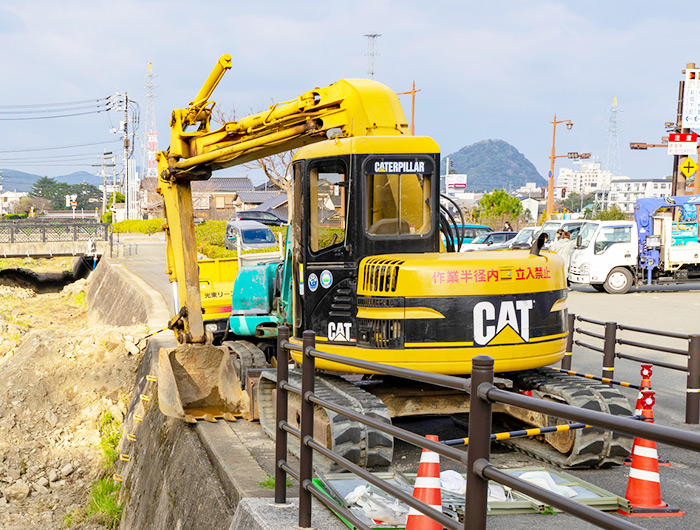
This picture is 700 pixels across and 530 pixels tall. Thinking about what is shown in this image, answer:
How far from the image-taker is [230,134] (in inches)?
372

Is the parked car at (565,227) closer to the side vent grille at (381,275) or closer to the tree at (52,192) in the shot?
the side vent grille at (381,275)

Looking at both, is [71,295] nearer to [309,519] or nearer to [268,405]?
[268,405]

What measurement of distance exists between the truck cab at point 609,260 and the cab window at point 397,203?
1732 cm

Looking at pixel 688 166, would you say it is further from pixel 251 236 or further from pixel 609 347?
pixel 609 347

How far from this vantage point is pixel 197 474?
22.7 ft

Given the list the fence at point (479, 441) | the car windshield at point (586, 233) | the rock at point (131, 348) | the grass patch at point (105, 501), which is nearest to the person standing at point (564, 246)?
the car windshield at point (586, 233)

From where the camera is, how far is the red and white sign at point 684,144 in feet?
97.9

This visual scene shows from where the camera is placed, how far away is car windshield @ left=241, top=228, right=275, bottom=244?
29281 millimetres

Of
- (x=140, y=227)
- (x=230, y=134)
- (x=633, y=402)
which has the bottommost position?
(x=633, y=402)

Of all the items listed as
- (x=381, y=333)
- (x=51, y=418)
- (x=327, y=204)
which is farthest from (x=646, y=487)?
(x=51, y=418)

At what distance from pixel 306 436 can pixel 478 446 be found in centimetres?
196

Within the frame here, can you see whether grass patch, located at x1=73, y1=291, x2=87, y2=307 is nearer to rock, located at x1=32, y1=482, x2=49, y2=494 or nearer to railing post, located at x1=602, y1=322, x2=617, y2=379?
rock, located at x1=32, y1=482, x2=49, y2=494

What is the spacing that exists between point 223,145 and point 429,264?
158 inches

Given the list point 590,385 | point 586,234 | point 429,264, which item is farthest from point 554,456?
point 586,234
